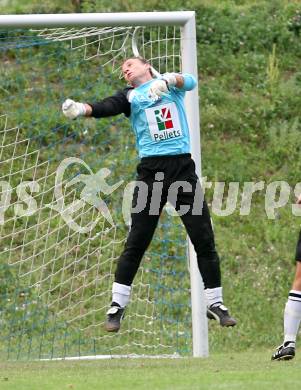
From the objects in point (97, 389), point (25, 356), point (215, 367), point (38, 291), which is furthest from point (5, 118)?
point (97, 389)

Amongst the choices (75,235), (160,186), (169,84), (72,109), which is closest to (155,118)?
(169,84)

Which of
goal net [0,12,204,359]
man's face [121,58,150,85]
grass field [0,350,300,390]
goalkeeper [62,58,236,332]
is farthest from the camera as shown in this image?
goal net [0,12,204,359]

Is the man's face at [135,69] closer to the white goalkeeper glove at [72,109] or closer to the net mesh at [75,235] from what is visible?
the white goalkeeper glove at [72,109]

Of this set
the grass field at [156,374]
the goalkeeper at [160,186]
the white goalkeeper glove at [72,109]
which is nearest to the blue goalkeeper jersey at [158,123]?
the goalkeeper at [160,186]

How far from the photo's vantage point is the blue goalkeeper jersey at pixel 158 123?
8.84 meters

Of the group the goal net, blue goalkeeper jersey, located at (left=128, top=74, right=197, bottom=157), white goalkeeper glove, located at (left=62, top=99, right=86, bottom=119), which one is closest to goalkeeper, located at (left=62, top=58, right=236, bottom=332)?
blue goalkeeper jersey, located at (left=128, top=74, right=197, bottom=157)

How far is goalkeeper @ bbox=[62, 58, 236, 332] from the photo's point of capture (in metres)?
8.79

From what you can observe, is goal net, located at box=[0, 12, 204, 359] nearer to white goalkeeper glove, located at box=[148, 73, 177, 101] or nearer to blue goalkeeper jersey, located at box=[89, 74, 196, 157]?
blue goalkeeper jersey, located at box=[89, 74, 196, 157]

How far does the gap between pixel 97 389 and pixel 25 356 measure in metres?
3.25

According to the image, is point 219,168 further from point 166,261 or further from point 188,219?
point 188,219

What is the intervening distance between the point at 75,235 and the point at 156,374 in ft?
12.2

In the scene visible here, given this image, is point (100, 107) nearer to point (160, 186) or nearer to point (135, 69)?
point (135, 69)

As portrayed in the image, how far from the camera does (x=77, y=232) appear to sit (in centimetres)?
1138

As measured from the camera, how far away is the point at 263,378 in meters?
7.59
